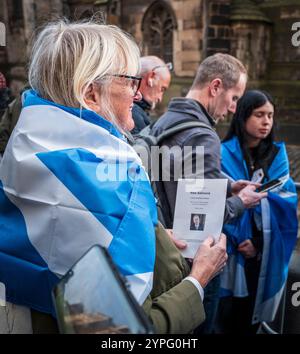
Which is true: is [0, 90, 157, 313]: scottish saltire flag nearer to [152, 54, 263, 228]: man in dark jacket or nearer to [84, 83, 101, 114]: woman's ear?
[84, 83, 101, 114]: woman's ear

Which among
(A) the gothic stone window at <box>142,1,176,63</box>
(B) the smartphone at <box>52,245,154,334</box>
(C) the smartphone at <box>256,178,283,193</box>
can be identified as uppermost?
(A) the gothic stone window at <box>142,1,176,63</box>

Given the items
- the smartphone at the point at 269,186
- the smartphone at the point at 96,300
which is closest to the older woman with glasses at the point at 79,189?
the smartphone at the point at 96,300

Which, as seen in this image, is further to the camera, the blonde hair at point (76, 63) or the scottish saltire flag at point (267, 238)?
the scottish saltire flag at point (267, 238)

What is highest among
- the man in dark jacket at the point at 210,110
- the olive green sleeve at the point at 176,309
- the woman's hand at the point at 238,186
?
the man in dark jacket at the point at 210,110

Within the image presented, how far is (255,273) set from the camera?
252cm

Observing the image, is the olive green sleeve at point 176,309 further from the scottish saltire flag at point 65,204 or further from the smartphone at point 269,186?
the smartphone at point 269,186

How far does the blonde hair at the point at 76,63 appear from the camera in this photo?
3.66 ft

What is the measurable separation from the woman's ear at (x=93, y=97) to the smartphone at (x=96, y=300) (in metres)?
0.49

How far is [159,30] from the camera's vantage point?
1143 cm

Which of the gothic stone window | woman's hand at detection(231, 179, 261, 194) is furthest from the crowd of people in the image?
the gothic stone window

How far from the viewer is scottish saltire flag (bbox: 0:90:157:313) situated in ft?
3.16

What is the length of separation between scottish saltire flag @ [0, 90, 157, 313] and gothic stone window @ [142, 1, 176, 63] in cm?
1078

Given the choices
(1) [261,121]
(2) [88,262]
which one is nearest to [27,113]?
(2) [88,262]

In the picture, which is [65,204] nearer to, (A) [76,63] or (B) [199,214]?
(A) [76,63]
